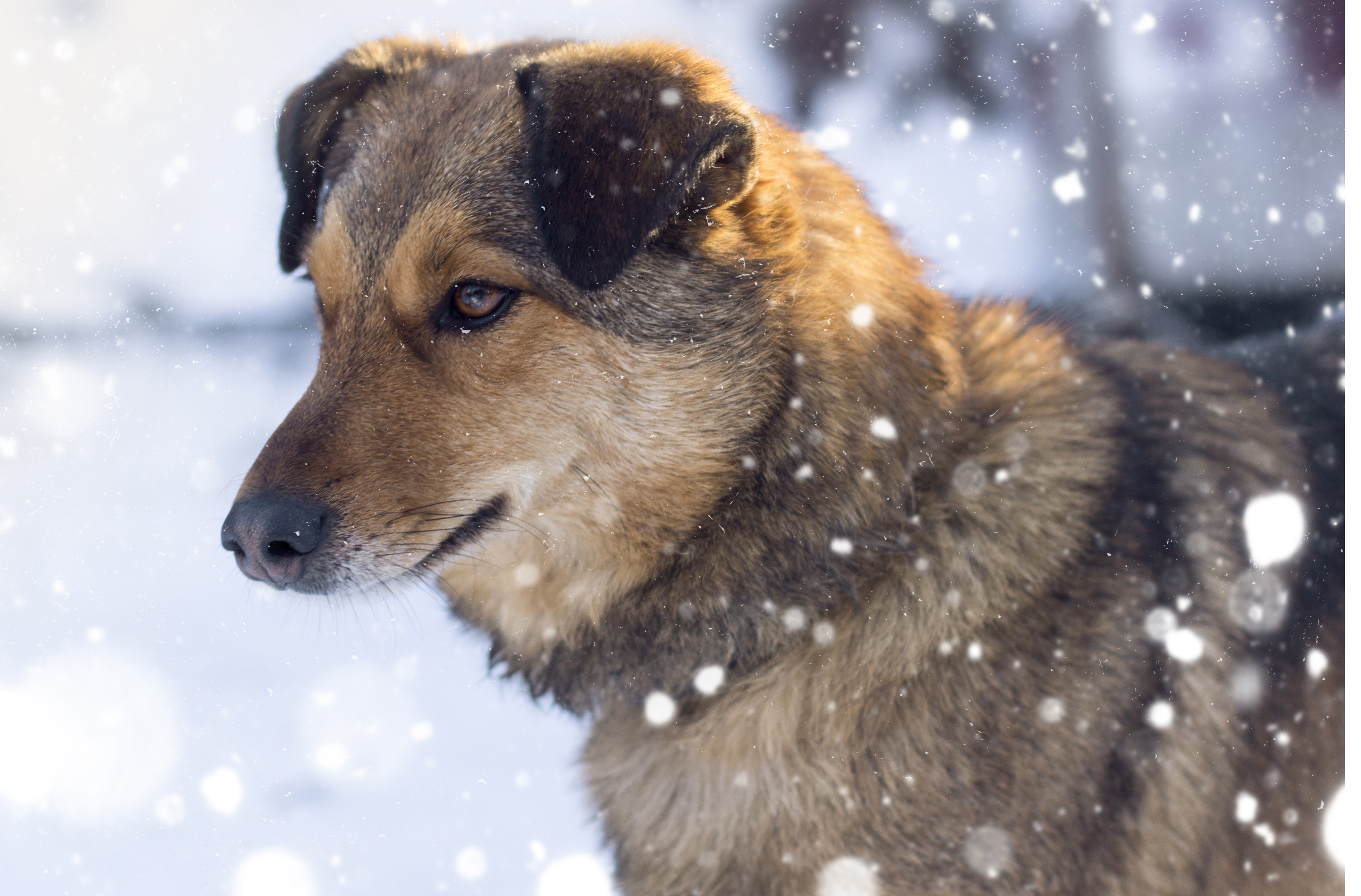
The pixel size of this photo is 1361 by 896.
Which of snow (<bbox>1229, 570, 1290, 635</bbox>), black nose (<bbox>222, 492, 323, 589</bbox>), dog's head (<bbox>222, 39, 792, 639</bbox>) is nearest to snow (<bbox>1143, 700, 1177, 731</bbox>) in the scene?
A: snow (<bbox>1229, 570, 1290, 635</bbox>)

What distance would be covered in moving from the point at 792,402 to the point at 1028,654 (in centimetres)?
73

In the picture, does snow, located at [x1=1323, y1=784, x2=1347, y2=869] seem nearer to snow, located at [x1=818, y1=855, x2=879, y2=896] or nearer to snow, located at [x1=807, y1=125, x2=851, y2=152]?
snow, located at [x1=818, y1=855, x2=879, y2=896]

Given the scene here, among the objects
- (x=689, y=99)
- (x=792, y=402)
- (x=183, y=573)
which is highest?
(x=689, y=99)

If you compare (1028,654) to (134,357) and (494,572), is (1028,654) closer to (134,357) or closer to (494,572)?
(494,572)

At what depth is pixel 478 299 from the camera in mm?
1908

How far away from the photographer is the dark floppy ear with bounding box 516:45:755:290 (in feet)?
5.66

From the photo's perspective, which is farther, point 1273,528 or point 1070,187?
point 1070,187

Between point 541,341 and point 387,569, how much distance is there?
0.58m

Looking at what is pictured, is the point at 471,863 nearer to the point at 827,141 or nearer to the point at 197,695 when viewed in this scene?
the point at 197,695

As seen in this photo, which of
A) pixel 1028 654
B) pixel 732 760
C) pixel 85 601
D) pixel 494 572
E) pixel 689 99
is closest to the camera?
pixel 689 99

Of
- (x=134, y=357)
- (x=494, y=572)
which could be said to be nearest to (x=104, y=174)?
(x=134, y=357)

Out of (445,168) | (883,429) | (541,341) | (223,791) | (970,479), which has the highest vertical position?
(445,168)

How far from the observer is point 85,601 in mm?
4301

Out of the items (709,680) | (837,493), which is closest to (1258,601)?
(837,493)
